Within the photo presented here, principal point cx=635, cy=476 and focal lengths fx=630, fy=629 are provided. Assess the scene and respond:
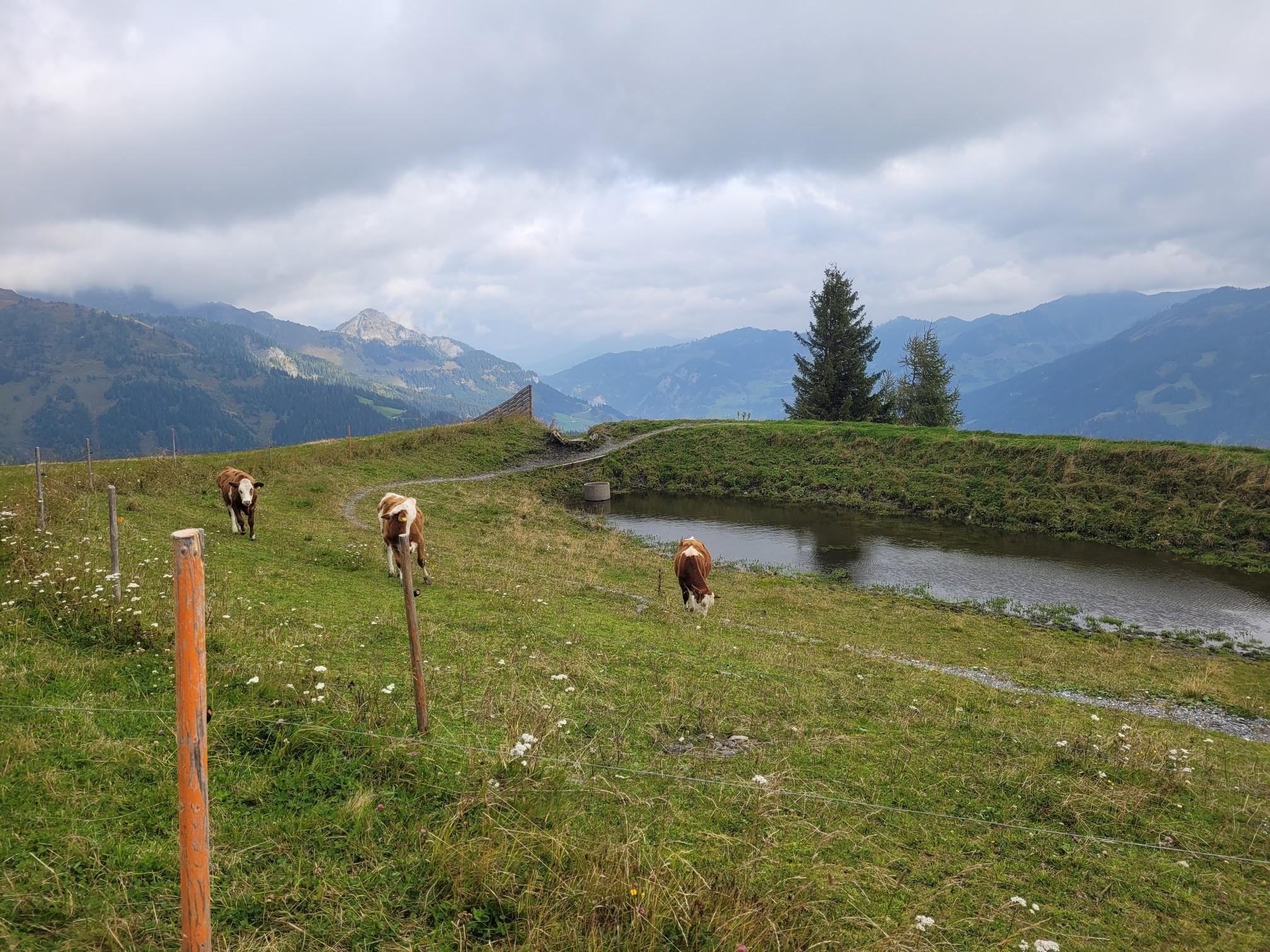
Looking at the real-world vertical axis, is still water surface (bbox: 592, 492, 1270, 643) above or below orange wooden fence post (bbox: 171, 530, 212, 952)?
below

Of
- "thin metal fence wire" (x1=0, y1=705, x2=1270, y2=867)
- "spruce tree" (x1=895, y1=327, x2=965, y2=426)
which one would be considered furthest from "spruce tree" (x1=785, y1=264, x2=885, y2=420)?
"thin metal fence wire" (x1=0, y1=705, x2=1270, y2=867)

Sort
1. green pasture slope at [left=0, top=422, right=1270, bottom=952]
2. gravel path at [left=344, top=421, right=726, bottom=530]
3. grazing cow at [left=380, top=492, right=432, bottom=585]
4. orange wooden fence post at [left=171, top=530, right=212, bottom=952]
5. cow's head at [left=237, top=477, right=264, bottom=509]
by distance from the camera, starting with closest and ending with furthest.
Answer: orange wooden fence post at [left=171, top=530, right=212, bottom=952]
green pasture slope at [left=0, top=422, right=1270, bottom=952]
grazing cow at [left=380, top=492, right=432, bottom=585]
cow's head at [left=237, top=477, right=264, bottom=509]
gravel path at [left=344, top=421, right=726, bottom=530]

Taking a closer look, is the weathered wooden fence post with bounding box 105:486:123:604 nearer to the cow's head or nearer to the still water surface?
the cow's head

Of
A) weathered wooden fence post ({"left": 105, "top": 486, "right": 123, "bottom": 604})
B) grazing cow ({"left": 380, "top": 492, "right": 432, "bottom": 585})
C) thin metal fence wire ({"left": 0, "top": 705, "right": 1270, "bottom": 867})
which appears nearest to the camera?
thin metal fence wire ({"left": 0, "top": 705, "right": 1270, "bottom": 867})

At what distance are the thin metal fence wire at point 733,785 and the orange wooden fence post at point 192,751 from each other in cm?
262

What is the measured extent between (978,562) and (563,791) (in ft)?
97.9

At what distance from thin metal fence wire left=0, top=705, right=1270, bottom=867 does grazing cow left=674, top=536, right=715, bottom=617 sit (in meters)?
11.0

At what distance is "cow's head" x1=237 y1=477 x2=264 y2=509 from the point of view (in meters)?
20.3

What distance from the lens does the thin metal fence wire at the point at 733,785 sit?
6930mm

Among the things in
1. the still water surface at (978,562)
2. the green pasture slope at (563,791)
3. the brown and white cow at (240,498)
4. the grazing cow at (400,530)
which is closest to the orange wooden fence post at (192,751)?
the green pasture slope at (563,791)

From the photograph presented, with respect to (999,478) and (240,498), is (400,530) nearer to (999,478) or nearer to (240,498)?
(240,498)

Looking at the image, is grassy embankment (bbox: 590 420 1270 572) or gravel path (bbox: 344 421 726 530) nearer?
gravel path (bbox: 344 421 726 530)

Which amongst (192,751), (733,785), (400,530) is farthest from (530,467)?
(192,751)

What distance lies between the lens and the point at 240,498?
20516 mm
